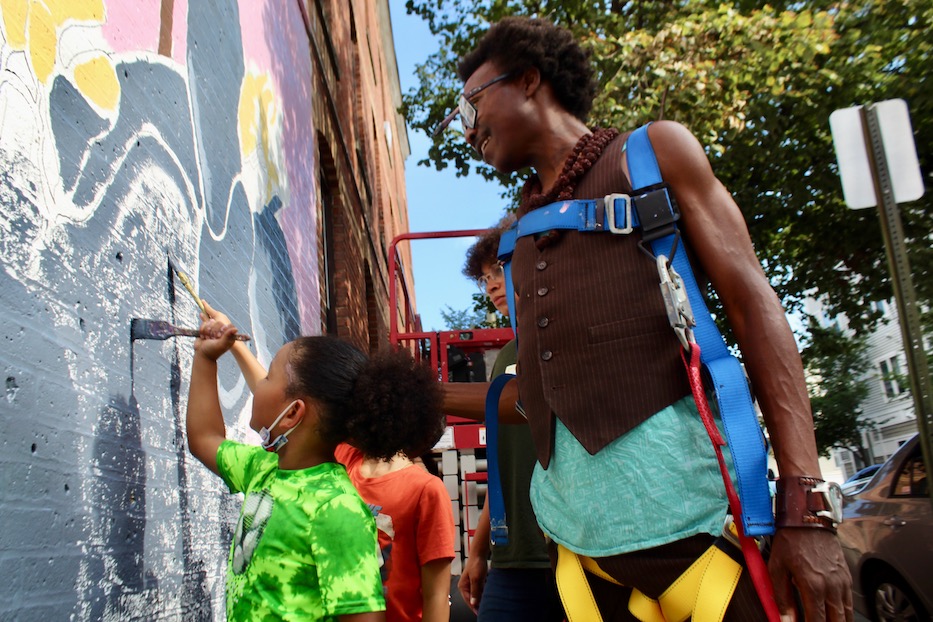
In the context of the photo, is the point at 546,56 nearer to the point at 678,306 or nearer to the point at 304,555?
the point at 678,306

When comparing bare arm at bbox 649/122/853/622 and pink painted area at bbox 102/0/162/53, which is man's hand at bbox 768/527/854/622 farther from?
pink painted area at bbox 102/0/162/53

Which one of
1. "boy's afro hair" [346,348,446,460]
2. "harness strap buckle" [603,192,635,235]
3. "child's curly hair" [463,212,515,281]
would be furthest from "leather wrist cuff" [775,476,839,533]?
"child's curly hair" [463,212,515,281]

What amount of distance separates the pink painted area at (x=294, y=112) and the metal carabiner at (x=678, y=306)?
10.5 feet

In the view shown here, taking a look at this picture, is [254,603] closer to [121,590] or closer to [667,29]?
[121,590]

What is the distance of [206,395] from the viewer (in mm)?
2322

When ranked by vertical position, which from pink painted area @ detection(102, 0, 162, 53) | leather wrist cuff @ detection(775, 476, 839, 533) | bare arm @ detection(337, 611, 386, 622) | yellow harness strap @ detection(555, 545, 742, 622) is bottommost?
bare arm @ detection(337, 611, 386, 622)

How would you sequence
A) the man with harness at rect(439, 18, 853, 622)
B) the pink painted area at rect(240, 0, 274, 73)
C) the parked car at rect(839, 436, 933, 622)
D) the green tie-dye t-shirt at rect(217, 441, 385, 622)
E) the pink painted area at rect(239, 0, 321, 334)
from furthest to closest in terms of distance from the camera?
the parked car at rect(839, 436, 933, 622) < the pink painted area at rect(239, 0, 321, 334) < the pink painted area at rect(240, 0, 274, 73) < the green tie-dye t-shirt at rect(217, 441, 385, 622) < the man with harness at rect(439, 18, 853, 622)

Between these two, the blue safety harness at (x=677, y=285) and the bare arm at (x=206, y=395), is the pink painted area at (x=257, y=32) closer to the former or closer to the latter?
the bare arm at (x=206, y=395)

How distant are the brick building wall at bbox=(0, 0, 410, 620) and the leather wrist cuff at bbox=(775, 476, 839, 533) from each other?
1.49m

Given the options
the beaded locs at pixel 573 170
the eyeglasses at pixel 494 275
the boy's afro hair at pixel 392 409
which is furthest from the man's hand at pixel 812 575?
the eyeglasses at pixel 494 275

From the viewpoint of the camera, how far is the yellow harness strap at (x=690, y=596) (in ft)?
4.55

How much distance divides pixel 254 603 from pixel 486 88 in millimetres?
1419

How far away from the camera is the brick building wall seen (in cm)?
172

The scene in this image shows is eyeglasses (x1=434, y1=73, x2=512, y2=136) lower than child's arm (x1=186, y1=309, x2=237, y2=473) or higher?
higher
